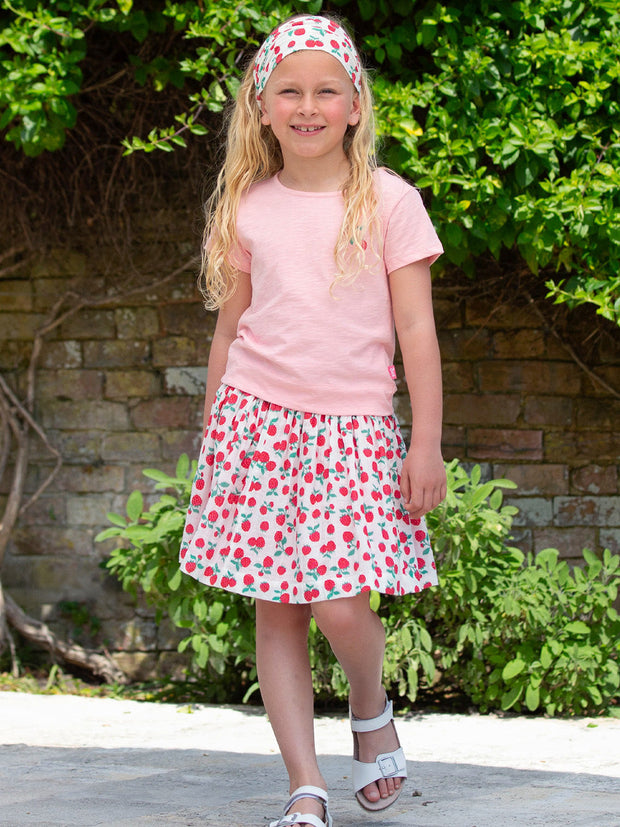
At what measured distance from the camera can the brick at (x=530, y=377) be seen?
14.0ft

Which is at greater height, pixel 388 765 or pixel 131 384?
pixel 131 384

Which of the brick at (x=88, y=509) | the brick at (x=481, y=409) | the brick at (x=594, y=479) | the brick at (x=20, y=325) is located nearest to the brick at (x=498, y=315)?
the brick at (x=481, y=409)

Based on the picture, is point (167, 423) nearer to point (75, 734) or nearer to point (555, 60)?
point (75, 734)

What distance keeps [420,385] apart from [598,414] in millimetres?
2558

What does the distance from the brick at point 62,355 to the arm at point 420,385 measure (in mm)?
2970

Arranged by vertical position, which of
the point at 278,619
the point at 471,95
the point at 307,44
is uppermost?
the point at 471,95

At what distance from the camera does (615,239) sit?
10.3 feet

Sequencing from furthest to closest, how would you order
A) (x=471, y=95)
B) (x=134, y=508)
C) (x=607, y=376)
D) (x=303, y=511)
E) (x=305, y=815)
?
(x=607, y=376) < (x=134, y=508) < (x=471, y=95) < (x=303, y=511) < (x=305, y=815)

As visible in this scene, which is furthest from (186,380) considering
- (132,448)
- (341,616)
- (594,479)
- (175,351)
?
(341,616)

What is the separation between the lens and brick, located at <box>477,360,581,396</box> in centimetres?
428

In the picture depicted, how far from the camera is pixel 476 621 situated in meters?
3.46

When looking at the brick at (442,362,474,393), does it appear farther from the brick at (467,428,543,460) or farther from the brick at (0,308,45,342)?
the brick at (0,308,45,342)

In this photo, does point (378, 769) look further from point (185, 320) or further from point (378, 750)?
point (185, 320)

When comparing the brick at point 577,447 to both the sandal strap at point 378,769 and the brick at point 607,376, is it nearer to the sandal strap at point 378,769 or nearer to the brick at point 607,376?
the brick at point 607,376
